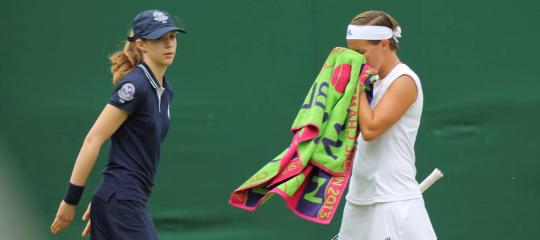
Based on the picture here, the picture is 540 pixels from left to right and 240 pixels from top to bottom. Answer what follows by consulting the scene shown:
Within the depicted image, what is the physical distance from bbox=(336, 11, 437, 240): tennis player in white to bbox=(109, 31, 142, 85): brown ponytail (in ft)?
2.86

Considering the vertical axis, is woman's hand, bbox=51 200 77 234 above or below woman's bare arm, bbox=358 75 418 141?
below

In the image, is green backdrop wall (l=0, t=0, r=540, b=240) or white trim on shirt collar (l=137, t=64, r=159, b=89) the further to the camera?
green backdrop wall (l=0, t=0, r=540, b=240)

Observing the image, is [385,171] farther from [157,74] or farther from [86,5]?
[86,5]

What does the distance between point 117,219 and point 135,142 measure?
0.30 meters

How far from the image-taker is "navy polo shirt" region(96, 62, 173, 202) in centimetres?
373

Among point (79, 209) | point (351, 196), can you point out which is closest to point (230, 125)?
point (79, 209)

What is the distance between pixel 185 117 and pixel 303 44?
76 centimetres

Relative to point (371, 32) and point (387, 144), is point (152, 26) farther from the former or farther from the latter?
point (387, 144)

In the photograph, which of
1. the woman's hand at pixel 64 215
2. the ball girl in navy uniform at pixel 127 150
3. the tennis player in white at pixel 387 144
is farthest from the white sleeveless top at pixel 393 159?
the woman's hand at pixel 64 215

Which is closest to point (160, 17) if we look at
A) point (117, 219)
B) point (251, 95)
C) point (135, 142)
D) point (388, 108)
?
point (135, 142)

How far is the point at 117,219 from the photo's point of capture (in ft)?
12.2

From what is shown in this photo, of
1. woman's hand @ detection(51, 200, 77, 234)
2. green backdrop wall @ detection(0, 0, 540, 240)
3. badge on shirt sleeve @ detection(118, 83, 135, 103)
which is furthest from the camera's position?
green backdrop wall @ detection(0, 0, 540, 240)

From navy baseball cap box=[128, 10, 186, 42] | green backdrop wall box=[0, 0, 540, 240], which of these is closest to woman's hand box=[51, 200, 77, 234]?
navy baseball cap box=[128, 10, 186, 42]

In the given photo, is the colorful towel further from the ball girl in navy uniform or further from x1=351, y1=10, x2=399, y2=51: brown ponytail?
the ball girl in navy uniform
